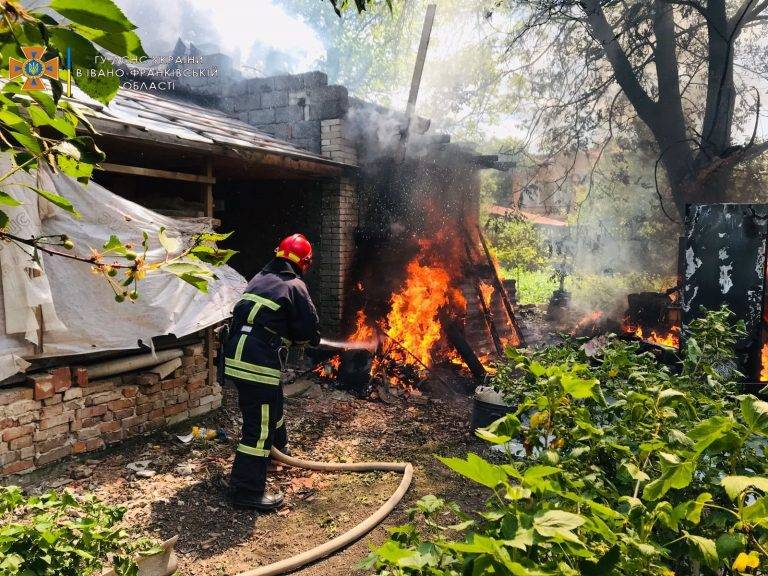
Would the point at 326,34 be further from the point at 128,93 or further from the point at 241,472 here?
the point at 241,472

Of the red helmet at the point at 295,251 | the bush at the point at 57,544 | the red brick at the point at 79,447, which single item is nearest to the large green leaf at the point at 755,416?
the bush at the point at 57,544

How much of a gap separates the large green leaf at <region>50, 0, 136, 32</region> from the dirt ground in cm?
402

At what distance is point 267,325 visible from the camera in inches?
196

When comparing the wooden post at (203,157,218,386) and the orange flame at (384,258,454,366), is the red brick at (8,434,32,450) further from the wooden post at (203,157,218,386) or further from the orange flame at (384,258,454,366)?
the orange flame at (384,258,454,366)

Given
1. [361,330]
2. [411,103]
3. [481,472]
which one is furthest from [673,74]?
[481,472]

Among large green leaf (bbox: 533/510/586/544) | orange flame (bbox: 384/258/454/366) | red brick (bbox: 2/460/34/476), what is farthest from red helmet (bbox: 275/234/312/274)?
large green leaf (bbox: 533/510/586/544)

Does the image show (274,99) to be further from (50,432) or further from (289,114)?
(50,432)

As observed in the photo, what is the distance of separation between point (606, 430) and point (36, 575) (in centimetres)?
211

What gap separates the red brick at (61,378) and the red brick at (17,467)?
0.69 meters

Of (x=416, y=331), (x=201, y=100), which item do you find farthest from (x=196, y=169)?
(x=416, y=331)

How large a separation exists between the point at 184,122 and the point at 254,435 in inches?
178

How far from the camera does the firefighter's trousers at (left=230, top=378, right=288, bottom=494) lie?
15.9ft

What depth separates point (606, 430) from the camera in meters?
1.91

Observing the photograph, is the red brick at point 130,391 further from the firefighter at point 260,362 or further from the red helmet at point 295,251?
the red helmet at point 295,251
